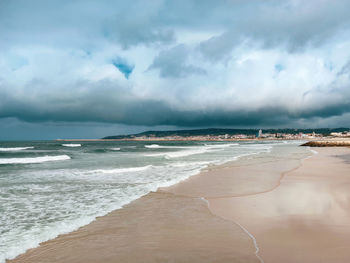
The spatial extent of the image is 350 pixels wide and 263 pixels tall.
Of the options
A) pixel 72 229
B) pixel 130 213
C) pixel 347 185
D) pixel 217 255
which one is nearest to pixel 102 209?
pixel 130 213

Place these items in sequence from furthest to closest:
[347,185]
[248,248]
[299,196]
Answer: [347,185] < [299,196] < [248,248]

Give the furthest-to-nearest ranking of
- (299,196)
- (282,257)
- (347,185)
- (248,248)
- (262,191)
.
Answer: (347,185) → (262,191) → (299,196) → (248,248) → (282,257)

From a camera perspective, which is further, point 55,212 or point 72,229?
point 55,212

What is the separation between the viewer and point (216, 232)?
5.56 m

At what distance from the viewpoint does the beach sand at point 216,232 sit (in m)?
4.45

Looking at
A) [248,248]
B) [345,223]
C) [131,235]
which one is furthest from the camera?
[345,223]

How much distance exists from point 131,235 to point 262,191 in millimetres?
6319

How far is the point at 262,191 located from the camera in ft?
32.8

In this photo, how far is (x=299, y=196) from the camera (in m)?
8.88

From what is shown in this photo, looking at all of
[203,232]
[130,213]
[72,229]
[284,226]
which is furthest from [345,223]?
[72,229]

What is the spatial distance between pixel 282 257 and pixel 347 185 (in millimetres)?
8482

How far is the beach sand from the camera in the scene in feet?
14.6

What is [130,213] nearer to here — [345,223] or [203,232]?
[203,232]

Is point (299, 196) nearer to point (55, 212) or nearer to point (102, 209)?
point (102, 209)
